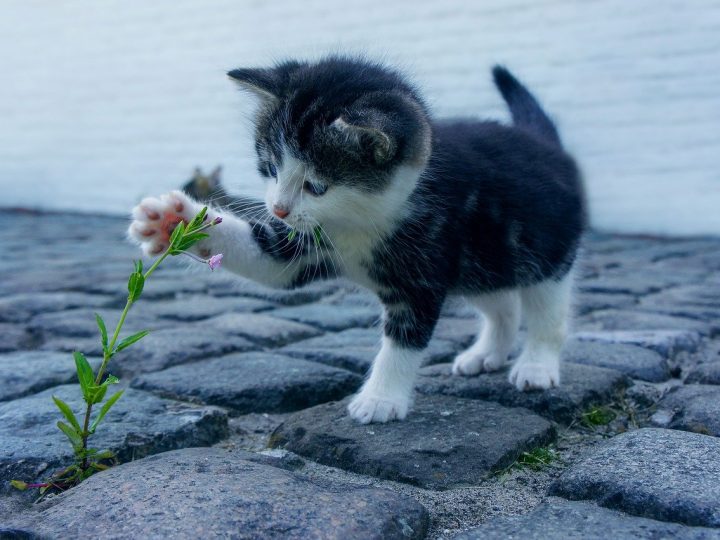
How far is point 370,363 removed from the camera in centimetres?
262

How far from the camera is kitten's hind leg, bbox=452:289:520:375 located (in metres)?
2.55

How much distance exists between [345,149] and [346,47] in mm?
3596

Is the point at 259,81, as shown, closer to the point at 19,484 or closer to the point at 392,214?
the point at 392,214

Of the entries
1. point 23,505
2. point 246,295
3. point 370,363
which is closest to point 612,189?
point 246,295

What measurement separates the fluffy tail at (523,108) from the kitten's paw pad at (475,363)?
32.5 inches

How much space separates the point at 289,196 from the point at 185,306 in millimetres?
1863

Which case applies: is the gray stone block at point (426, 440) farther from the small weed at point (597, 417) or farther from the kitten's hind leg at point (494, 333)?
the kitten's hind leg at point (494, 333)

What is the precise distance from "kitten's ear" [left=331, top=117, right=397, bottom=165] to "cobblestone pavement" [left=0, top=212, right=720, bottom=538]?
665mm

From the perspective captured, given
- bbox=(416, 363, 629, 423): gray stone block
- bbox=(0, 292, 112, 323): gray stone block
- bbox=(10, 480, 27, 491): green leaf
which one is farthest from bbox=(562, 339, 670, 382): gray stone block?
bbox=(0, 292, 112, 323): gray stone block

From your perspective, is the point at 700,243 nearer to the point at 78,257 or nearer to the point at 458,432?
the point at 78,257

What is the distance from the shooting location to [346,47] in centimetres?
531

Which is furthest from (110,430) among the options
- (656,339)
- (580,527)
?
(656,339)

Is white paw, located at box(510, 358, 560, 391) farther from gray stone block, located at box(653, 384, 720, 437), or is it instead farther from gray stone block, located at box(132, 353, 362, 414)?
gray stone block, located at box(132, 353, 362, 414)

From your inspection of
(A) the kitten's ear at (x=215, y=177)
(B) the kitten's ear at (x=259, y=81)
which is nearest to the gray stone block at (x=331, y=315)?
(B) the kitten's ear at (x=259, y=81)
